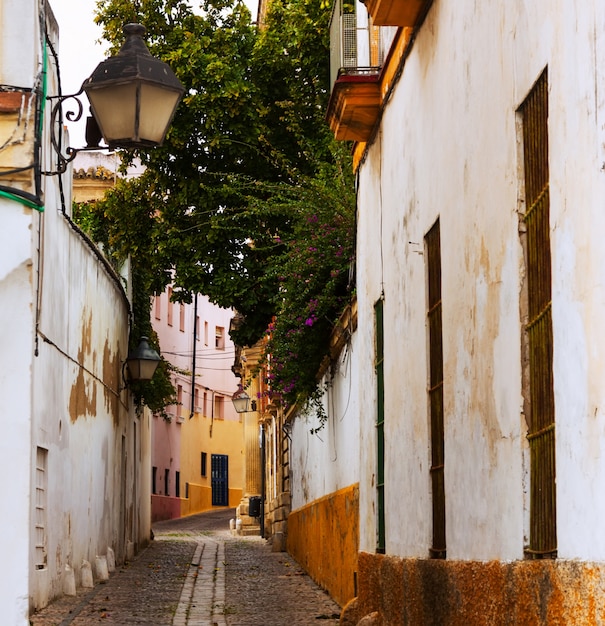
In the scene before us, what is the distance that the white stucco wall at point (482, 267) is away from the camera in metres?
4.48

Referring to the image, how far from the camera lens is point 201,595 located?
50.5 feet

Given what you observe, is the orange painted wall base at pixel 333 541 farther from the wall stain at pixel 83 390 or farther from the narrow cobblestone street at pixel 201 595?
the wall stain at pixel 83 390

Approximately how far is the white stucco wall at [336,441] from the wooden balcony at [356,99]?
2939mm

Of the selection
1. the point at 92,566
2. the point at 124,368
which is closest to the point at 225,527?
the point at 124,368

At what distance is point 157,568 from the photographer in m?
20.0

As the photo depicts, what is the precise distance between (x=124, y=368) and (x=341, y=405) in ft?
28.7

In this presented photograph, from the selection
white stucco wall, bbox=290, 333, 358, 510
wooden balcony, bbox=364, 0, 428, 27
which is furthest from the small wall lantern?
wooden balcony, bbox=364, 0, 428, 27

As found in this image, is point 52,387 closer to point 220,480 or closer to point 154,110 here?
point 154,110

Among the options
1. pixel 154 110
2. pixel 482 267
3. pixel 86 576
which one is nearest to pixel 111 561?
pixel 86 576

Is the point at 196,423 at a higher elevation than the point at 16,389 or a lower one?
higher

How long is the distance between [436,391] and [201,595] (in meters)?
8.20

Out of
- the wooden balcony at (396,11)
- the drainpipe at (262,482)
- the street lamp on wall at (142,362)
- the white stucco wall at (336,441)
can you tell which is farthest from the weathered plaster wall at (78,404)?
the drainpipe at (262,482)

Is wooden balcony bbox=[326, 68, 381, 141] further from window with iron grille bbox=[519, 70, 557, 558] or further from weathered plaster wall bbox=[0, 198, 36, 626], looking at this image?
window with iron grille bbox=[519, 70, 557, 558]

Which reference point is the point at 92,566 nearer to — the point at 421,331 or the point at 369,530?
the point at 369,530
